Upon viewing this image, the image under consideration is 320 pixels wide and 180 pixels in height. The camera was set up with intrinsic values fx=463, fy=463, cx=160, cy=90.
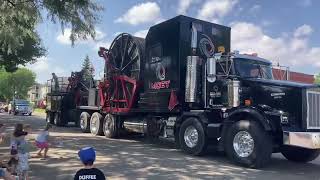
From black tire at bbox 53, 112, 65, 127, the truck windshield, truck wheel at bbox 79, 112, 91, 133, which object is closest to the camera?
the truck windshield

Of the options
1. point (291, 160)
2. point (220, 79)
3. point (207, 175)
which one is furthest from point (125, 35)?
point (207, 175)

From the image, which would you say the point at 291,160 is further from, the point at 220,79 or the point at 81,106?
the point at 81,106

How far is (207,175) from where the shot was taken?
10.2m

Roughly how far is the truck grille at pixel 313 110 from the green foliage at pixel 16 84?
110 m

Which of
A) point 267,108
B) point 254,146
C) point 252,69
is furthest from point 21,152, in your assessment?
point 252,69

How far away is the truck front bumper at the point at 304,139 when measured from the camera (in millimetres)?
10477

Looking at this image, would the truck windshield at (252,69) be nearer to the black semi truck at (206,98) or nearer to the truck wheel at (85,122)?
the black semi truck at (206,98)

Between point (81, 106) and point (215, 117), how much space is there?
1096 cm

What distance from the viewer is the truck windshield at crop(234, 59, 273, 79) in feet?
41.9

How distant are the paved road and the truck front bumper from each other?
73 cm

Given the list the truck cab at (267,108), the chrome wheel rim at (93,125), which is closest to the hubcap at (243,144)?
the truck cab at (267,108)

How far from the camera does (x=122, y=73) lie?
18391 mm

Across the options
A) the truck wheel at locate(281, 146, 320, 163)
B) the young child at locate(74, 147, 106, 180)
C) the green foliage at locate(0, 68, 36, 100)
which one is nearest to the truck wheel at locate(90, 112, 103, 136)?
the truck wheel at locate(281, 146, 320, 163)

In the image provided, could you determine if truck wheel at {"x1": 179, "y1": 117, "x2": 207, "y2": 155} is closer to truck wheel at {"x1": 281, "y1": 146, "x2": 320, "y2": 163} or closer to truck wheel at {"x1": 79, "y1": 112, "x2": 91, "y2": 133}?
truck wheel at {"x1": 281, "y1": 146, "x2": 320, "y2": 163}
